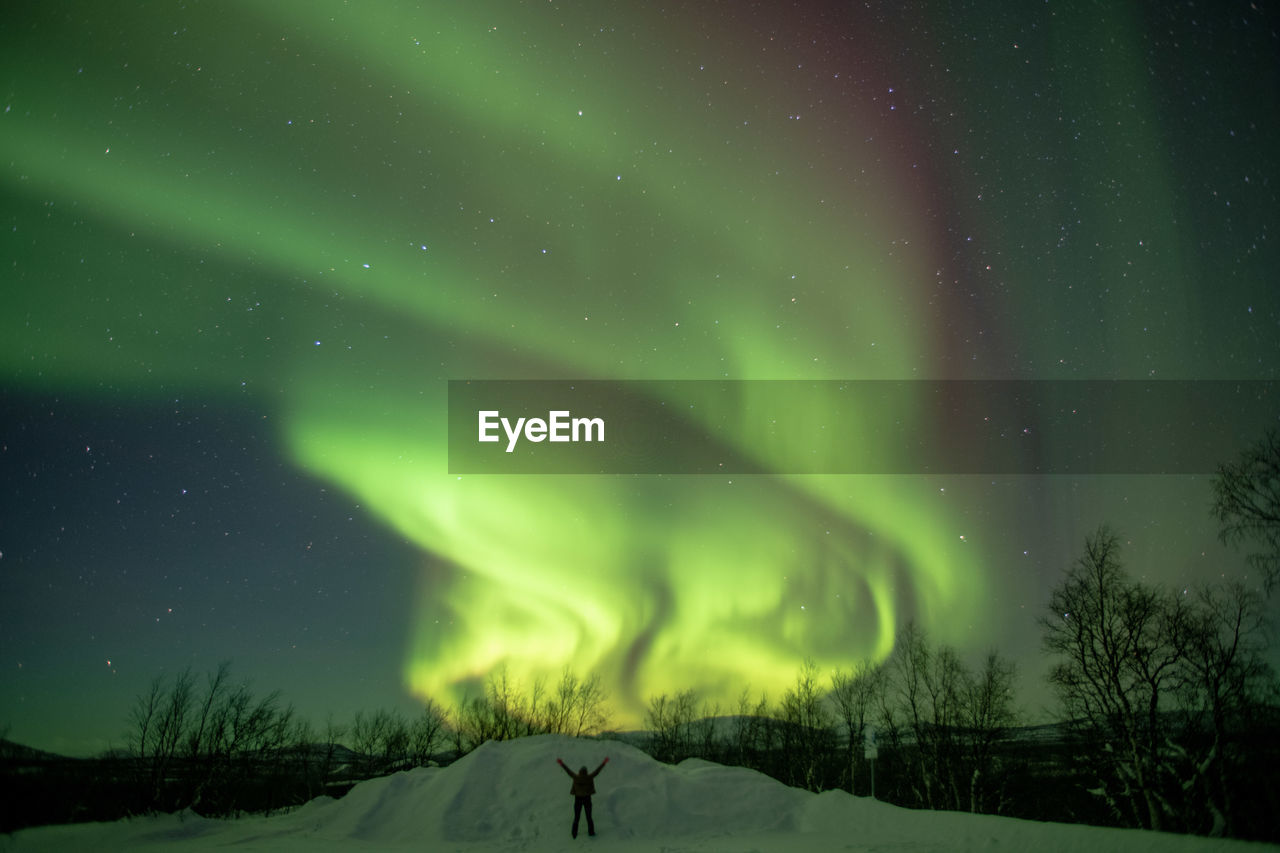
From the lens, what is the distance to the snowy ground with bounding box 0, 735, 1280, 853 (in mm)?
17844

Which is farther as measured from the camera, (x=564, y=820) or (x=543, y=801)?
(x=543, y=801)

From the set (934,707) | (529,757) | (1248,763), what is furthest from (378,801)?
(934,707)

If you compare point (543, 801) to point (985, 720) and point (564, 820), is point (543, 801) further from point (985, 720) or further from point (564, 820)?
point (985, 720)

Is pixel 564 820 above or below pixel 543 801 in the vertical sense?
below

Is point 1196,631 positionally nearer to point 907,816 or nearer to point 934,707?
point 907,816

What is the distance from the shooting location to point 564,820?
2297 centimetres

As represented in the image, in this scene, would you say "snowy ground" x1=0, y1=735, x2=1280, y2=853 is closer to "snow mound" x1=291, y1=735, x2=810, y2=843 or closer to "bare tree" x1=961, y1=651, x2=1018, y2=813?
"snow mound" x1=291, y1=735, x2=810, y2=843

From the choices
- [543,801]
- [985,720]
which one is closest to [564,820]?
[543,801]

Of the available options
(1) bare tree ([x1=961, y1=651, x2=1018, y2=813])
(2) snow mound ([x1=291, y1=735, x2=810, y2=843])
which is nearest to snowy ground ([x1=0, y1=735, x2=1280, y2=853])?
(2) snow mound ([x1=291, y1=735, x2=810, y2=843])

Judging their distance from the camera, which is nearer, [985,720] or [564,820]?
[564,820]

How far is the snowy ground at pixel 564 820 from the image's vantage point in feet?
58.5

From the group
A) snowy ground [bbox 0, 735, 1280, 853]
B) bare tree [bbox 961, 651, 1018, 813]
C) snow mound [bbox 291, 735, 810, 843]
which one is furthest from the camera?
bare tree [bbox 961, 651, 1018, 813]

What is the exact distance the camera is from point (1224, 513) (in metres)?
19.8

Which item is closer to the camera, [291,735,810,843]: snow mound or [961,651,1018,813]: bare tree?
[291,735,810,843]: snow mound
